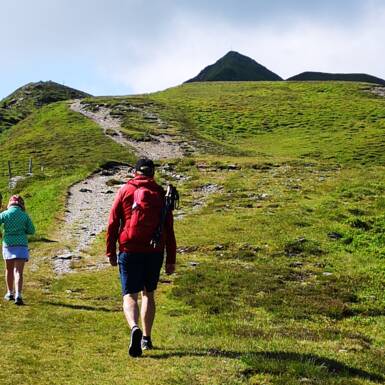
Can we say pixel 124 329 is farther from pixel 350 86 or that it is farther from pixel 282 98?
pixel 350 86

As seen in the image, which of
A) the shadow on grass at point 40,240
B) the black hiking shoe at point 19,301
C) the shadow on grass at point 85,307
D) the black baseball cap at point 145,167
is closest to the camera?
the black baseball cap at point 145,167

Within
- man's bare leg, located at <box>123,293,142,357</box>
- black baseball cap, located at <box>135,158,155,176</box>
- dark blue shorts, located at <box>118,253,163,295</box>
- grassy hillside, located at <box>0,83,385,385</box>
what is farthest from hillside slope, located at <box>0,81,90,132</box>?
man's bare leg, located at <box>123,293,142,357</box>

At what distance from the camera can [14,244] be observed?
48.6ft

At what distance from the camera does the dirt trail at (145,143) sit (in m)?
64.8

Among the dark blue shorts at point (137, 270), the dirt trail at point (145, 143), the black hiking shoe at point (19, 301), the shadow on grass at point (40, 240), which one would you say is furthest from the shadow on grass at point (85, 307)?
the dirt trail at point (145, 143)

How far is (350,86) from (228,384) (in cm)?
14315

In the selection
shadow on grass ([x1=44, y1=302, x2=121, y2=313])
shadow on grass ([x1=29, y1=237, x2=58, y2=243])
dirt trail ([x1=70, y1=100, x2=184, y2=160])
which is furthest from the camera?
dirt trail ([x1=70, y1=100, x2=184, y2=160])

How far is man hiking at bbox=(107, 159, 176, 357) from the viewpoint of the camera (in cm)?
966

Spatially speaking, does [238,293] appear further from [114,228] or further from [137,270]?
[114,228]

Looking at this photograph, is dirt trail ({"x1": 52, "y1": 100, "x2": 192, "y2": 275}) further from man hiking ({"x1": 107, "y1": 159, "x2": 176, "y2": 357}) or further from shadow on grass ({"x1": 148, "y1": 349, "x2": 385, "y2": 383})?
shadow on grass ({"x1": 148, "y1": 349, "x2": 385, "y2": 383})

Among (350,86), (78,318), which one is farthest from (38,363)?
(350,86)

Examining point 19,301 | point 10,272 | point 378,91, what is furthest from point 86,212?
point 378,91

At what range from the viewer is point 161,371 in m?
8.87

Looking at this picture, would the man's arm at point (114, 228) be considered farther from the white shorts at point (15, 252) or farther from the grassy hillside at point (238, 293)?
the white shorts at point (15, 252)
